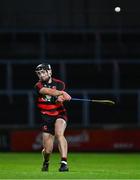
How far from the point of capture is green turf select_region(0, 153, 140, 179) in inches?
487

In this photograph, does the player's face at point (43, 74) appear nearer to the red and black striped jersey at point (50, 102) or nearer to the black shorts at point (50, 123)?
the red and black striped jersey at point (50, 102)

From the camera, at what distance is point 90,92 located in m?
24.0

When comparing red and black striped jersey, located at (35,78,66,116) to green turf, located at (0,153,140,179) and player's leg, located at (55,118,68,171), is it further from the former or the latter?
green turf, located at (0,153,140,179)

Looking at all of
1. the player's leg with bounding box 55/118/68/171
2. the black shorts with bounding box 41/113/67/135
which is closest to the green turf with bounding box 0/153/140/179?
the player's leg with bounding box 55/118/68/171

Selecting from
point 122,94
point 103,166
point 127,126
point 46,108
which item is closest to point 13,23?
point 122,94

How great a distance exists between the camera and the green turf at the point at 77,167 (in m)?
12.4

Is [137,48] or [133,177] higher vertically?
[137,48]

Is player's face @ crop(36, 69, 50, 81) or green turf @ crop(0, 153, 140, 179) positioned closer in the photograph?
green turf @ crop(0, 153, 140, 179)

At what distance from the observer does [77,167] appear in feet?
51.4

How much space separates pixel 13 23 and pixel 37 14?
36.7 inches

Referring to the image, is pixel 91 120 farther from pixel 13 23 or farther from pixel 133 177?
pixel 133 177

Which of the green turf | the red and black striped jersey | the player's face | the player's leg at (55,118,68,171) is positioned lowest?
the green turf

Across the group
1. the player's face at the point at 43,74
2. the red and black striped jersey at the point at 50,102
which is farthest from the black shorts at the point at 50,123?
the player's face at the point at 43,74

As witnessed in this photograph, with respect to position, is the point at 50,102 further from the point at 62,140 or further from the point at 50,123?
the point at 62,140
